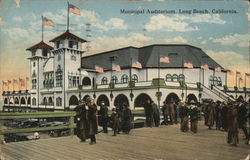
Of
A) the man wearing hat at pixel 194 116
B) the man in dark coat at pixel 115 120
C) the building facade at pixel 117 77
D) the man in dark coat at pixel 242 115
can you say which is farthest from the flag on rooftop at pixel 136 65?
the man in dark coat at pixel 242 115

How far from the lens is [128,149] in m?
5.00

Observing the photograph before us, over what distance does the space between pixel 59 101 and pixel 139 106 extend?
5.64ft

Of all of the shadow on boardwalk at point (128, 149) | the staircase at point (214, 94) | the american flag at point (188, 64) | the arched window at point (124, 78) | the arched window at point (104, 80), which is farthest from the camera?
the arched window at point (104, 80)

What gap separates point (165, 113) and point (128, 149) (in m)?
2.15

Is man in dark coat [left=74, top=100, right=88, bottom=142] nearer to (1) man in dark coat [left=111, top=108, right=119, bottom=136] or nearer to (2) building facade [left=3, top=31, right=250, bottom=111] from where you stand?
(2) building facade [left=3, top=31, right=250, bottom=111]

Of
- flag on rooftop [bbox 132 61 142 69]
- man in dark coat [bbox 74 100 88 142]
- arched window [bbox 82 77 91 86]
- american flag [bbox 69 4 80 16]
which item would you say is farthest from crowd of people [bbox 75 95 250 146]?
american flag [bbox 69 4 80 16]

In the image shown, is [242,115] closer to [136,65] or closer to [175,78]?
[175,78]

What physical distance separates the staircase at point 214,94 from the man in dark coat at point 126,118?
64.8 inches

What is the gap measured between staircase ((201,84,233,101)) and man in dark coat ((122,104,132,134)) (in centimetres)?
165

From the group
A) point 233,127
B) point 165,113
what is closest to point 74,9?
point 165,113

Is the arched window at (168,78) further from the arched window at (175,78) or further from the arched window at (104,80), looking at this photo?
the arched window at (104,80)

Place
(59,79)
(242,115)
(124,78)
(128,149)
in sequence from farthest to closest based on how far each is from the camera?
(59,79) < (124,78) < (242,115) < (128,149)

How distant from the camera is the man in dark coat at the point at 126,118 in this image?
6.14 metres

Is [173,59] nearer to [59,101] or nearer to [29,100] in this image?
[59,101]
